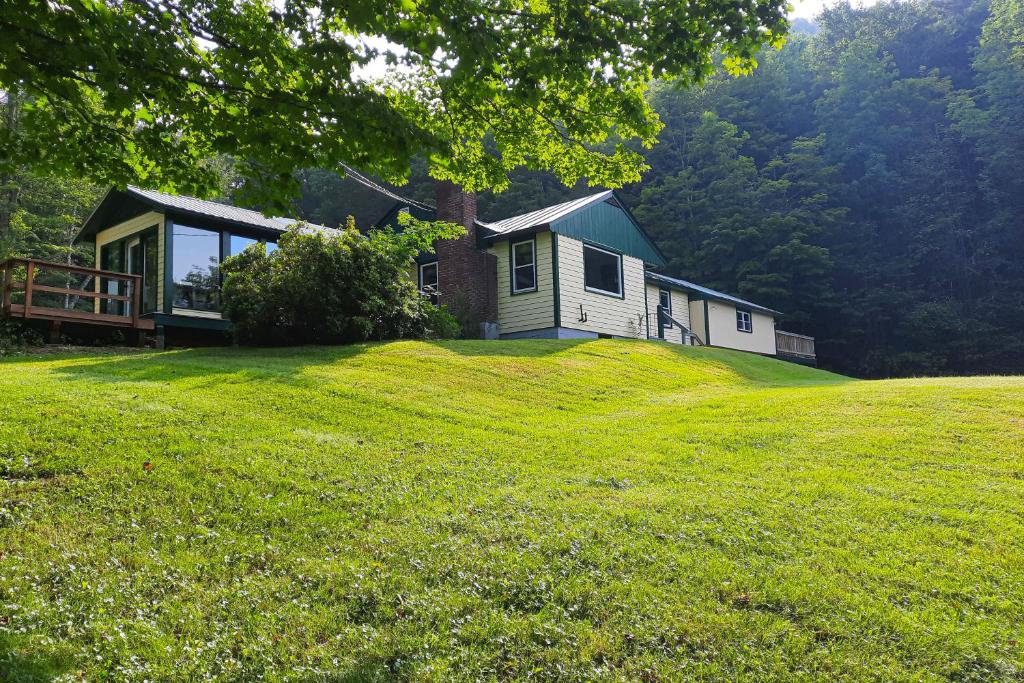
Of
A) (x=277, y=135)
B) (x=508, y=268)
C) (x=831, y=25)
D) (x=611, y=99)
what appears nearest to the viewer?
(x=277, y=135)

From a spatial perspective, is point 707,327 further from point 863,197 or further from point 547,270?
point 863,197

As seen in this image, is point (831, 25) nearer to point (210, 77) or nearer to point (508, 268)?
point (508, 268)

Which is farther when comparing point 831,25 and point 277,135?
point 831,25

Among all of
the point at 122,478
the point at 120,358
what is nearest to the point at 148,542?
the point at 122,478

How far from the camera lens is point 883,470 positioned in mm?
7305

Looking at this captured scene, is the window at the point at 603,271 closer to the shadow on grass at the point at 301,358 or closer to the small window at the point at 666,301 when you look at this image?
the shadow on grass at the point at 301,358

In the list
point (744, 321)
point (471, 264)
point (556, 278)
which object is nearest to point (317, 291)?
point (471, 264)

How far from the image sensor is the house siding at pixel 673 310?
25.5 m

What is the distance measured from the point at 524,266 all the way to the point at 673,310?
929cm

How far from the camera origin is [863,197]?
148 ft

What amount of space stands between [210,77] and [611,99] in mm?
3621

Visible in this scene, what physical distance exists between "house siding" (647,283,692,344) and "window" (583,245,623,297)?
1.90 m

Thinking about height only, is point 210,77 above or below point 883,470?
above

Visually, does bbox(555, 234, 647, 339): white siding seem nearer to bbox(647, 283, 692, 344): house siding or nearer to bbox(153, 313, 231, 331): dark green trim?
bbox(647, 283, 692, 344): house siding
